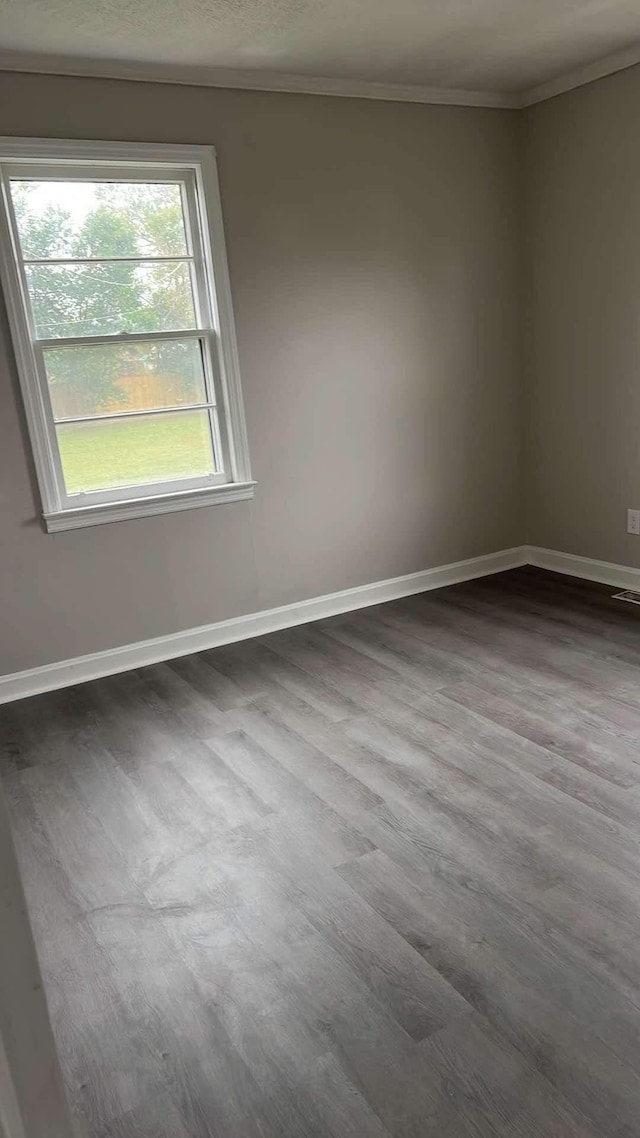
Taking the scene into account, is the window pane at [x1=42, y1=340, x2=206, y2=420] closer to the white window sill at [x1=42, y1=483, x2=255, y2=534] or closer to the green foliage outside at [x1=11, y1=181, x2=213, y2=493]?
the green foliage outside at [x1=11, y1=181, x2=213, y2=493]

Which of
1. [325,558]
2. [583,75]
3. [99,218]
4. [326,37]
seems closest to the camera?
[326,37]

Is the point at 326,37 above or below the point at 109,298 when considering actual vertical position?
above

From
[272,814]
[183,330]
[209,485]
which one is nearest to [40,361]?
[183,330]

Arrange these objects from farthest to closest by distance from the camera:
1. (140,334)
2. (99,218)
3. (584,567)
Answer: (584,567) < (140,334) < (99,218)

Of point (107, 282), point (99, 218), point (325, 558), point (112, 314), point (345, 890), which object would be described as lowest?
point (345, 890)

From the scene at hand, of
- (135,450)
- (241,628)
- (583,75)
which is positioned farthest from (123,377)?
(583,75)

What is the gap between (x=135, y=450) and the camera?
354 centimetres

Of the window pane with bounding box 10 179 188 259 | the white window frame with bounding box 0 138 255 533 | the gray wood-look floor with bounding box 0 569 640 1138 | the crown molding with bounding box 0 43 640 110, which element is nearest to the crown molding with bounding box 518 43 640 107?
the crown molding with bounding box 0 43 640 110

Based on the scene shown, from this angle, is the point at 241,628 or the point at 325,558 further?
the point at 325,558

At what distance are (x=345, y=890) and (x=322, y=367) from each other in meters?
2.54

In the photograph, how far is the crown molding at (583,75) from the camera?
354 cm

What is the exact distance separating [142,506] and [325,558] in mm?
992

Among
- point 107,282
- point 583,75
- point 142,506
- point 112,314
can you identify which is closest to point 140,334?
point 112,314

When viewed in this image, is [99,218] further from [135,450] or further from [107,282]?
[135,450]
